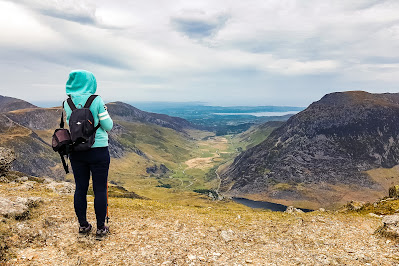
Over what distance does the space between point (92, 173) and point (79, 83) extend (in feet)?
12.8

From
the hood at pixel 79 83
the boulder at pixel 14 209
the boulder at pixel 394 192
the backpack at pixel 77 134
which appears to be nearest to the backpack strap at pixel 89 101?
the backpack at pixel 77 134

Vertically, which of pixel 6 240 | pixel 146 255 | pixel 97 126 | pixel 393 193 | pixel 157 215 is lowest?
pixel 393 193

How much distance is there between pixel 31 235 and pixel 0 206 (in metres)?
3.33

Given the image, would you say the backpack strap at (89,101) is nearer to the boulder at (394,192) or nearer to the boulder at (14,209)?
the boulder at (14,209)

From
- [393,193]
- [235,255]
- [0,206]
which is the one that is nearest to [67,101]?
[0,206]

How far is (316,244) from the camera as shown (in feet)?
43.4

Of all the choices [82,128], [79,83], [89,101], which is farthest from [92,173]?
[79,83]

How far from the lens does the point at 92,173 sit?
1000 centimetres

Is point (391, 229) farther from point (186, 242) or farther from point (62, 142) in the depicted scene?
point (62, 142)

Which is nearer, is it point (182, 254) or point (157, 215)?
point (182, 254)

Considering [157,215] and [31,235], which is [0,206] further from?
[157,215]

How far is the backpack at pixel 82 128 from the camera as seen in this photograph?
9.20m

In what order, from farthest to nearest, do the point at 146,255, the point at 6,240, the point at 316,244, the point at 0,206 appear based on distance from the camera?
the point at 316,244 → the point at 0,206 → the point at 146,255 → the point at 6,240

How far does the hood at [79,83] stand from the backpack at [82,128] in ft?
2.91
